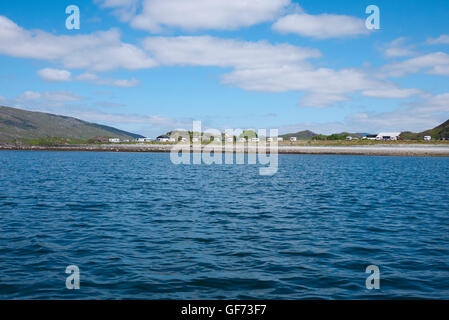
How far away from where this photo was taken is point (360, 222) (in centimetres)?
2180

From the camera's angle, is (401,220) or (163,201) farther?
(163,201)

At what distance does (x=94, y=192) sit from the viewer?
34.5 metres

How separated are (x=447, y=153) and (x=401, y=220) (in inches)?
5289

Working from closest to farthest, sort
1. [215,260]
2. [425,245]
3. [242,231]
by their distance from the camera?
[215,260]
[425,245]
[242,231]

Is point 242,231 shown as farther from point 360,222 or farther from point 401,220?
point 401,220
